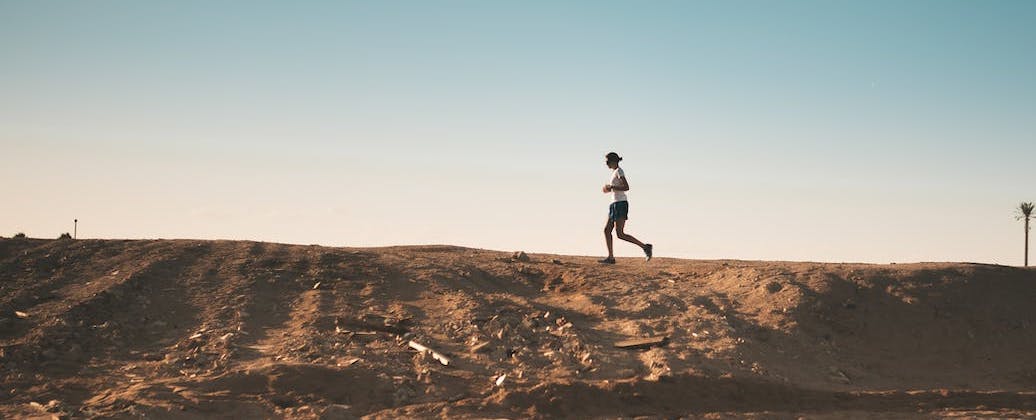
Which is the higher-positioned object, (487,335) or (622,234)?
(622,234)

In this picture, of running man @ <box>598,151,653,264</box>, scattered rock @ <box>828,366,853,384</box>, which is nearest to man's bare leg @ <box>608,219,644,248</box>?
running man @ <box>598,151,653,264</box>

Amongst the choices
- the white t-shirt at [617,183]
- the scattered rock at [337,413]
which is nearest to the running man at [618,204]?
the white t-shirt at [617,183]

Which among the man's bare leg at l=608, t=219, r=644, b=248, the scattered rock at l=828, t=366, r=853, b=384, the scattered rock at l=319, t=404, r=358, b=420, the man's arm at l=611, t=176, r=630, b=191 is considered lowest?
the scattered rock at l=319, t=404, r=358, b=420

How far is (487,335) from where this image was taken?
896 centimetres

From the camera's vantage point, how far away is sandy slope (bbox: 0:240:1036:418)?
7.61m

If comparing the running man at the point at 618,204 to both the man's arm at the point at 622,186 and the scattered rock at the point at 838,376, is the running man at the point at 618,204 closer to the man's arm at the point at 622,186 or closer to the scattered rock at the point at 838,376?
the man's arm at the point at 622,186

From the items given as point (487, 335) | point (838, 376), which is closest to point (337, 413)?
point (487, 335)

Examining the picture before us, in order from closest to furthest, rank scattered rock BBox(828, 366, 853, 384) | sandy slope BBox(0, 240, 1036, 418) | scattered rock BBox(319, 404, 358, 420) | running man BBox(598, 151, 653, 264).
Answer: scattered rock BBox(319, 404, 358, 420) < sandy slope BBox(0, 240, 1036, 418) < scattered rock BBox(828, 366, 853, 384) < running man BBox(598, 151, 653, 264)

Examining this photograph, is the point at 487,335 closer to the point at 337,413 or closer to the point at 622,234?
the point at 337,413

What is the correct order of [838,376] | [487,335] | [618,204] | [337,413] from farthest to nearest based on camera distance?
[618,204] < [487,335] < [838,376] < [337,413]

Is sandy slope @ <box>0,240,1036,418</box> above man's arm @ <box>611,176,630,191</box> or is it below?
below

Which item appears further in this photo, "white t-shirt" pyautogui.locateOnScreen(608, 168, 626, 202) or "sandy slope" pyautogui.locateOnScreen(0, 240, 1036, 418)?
"white t-shirt" pyautogui.locateOnScreen(608, 168, 626, 202)

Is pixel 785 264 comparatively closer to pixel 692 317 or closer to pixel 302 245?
pixel 692 317

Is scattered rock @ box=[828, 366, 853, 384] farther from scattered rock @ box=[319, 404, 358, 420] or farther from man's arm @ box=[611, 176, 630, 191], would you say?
scattered rock @ box=[319, 404, 358, 420]
